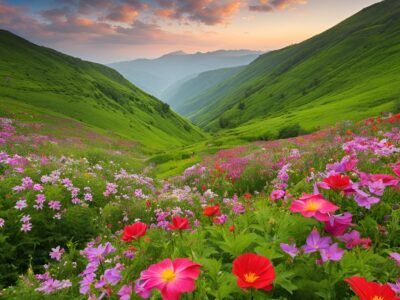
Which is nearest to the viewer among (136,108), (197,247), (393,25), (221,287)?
(221,287)

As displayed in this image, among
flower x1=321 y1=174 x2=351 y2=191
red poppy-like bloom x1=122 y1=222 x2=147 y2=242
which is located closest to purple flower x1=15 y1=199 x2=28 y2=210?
red poppy-like bloom x1=122 y1=222 x2=147 y2=242

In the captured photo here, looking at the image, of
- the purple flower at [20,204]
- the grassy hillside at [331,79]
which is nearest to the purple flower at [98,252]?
the purple flower at [20,204]

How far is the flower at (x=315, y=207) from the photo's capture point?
2729 mm

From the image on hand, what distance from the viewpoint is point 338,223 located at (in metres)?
3.02

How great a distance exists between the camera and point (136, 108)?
409 feet

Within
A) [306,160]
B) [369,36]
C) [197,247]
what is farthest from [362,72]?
[197,247]

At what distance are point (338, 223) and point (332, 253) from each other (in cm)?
40

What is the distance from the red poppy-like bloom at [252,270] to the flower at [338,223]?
1022 millimetres

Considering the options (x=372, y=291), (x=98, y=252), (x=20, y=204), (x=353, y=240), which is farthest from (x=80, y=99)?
(x=372, y=291)

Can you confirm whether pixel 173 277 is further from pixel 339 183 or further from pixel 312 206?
pixel 339 183

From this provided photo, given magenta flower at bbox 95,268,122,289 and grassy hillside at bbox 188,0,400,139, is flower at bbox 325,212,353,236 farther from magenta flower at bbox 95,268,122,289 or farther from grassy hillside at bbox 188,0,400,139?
grassy hillside at bbox 188,0,400,139

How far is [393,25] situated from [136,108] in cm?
12318

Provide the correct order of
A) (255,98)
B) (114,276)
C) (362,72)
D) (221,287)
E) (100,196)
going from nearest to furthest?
1. (221,287)
2. (114,276)
3. (100,196)
4. (362,72)
5. (255,98)

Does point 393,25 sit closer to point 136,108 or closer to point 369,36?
point 369,36
